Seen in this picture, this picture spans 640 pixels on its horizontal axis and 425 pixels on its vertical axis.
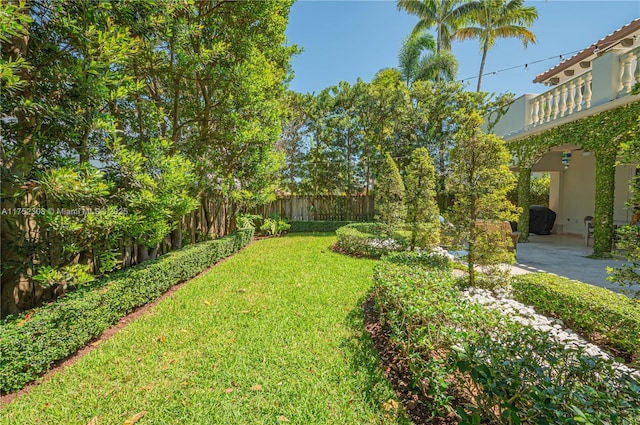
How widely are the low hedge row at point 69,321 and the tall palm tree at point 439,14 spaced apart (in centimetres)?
1963

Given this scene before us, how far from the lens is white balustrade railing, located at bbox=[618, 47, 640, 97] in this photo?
241 inches

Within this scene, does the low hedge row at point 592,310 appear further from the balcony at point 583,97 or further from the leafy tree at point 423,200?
the balcony at point 583,97

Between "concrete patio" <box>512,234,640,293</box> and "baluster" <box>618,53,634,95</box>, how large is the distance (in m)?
4.00

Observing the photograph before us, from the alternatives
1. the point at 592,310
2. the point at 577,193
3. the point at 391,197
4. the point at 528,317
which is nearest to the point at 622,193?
the point at 577,193

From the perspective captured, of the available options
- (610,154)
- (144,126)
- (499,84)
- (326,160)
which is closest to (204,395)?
(144,126)

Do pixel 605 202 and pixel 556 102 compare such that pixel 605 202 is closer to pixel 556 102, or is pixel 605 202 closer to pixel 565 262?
pixel 565 262

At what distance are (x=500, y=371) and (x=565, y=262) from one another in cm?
722

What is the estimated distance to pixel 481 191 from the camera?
14.5 feet

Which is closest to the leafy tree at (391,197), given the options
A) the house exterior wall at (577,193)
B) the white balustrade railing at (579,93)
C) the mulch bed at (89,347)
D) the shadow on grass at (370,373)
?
the shadow on grass at (370,373)

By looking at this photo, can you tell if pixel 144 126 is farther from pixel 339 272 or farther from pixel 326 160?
pixel 326 160

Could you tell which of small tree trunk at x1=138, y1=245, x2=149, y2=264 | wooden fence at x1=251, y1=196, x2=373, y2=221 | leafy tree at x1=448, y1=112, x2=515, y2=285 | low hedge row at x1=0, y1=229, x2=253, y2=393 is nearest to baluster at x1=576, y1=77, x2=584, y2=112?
leafy tree at x1=448, y1=112, x2=515, y2=285

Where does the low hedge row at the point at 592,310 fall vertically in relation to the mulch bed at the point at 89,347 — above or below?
above

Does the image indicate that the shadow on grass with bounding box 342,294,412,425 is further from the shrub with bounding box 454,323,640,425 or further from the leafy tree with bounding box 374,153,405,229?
the leafy tree with bounding box 374,153,405,229

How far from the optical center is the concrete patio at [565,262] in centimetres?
549
